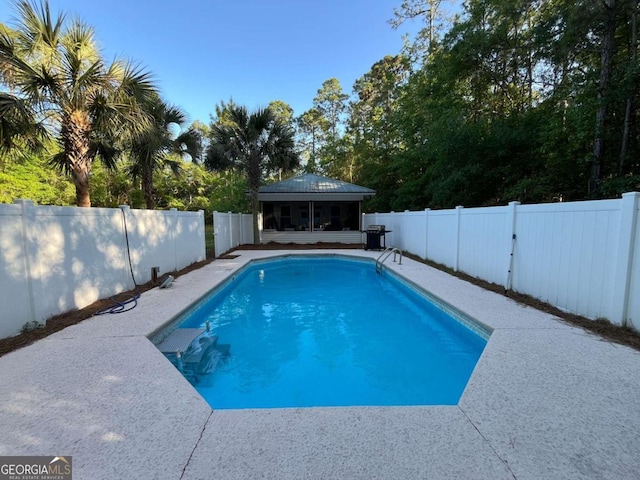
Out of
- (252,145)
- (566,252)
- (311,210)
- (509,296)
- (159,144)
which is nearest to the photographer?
(566,252)

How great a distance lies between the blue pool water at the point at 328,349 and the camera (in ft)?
11.1

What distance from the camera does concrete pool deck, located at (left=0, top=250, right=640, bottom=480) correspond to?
1.75 meters

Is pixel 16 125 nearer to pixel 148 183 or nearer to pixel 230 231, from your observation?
pixel 148 183

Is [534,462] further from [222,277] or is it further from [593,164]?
[593,164]

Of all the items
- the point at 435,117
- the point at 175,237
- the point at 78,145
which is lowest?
the point at 175,237

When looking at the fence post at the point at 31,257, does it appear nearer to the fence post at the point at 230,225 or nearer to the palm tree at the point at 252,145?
the fence post at the point at 230,225

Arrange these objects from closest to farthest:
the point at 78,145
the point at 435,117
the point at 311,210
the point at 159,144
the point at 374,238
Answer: the point at 78,145
the point at 159,144
the point at 374,238
the point at 435,117
the point at 311,210

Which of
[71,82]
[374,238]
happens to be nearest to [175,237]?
[71,82]

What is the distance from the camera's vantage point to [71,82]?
18.6 feet

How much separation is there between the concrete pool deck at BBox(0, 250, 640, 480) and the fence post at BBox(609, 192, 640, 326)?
0.66 m

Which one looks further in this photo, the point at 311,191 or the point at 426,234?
the point at 311,191

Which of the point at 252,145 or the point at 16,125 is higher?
the point at 252,145

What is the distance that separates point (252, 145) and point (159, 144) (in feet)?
17.5

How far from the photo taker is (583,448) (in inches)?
74.7
